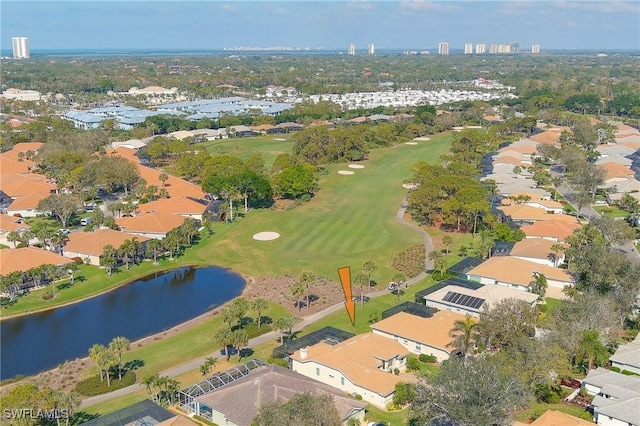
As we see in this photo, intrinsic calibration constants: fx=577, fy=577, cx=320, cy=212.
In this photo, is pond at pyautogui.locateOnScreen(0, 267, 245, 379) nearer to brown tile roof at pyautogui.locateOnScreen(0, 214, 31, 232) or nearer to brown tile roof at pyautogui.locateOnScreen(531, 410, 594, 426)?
brown tile roof at pyautogui.locateOnScreen(0, 214, 31, 232)

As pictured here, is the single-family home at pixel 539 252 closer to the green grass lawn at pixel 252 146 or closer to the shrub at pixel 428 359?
Answer: the shrub at pixel 428 359

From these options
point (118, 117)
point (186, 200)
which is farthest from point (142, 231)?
point (118, 117)

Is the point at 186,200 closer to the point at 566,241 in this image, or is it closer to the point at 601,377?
the point at 566,241

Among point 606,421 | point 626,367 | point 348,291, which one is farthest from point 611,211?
point 606,421

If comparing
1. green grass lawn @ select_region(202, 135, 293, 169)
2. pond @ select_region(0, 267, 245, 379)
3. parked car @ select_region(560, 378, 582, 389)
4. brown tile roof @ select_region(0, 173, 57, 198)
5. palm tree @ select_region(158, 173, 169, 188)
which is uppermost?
green grass lawn @ select_region(202, 135, 293, 169)

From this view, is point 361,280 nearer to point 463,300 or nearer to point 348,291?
point 348,291

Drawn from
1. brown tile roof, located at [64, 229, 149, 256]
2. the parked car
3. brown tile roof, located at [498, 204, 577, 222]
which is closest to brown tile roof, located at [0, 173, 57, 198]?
brown tile roof, located at [64, 229, 149, 256]
